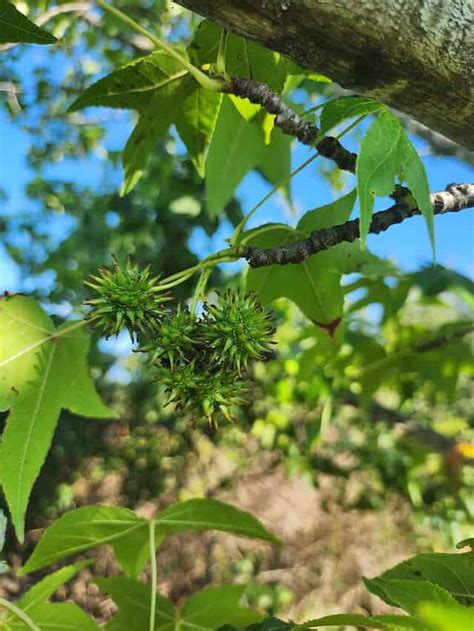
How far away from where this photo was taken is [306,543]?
5.33 m

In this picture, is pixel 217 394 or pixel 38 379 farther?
pixel 38 379

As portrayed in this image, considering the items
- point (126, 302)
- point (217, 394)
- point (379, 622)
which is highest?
point (126, 302)

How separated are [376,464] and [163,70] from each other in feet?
11.5

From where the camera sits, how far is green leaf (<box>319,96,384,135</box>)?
88 centimetres

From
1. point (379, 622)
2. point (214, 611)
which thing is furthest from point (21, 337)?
point (379, 622)

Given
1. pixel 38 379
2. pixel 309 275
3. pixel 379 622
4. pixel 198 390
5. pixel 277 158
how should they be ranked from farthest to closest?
pixel 277 158, pixel 309 275, pixel 38 379, pixel 198 390, pixel 379 622

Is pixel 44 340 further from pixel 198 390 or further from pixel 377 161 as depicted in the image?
pixel 377 161

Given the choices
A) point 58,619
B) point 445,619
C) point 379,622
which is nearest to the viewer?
point 445,619

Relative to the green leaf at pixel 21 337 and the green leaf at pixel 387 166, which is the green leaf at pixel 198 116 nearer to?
the green leaf at pixel 21 337

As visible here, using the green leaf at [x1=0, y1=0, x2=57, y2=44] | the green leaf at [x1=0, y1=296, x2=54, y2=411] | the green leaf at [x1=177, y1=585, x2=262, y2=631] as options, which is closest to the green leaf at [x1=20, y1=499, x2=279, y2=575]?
the green leaf at [x1=177, y1=585, x2=262, y2=631]

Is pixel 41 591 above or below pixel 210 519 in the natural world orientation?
below

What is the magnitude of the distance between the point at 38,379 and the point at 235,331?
0.37 m

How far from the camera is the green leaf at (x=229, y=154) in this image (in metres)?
1.35

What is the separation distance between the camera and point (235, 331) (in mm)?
1048
